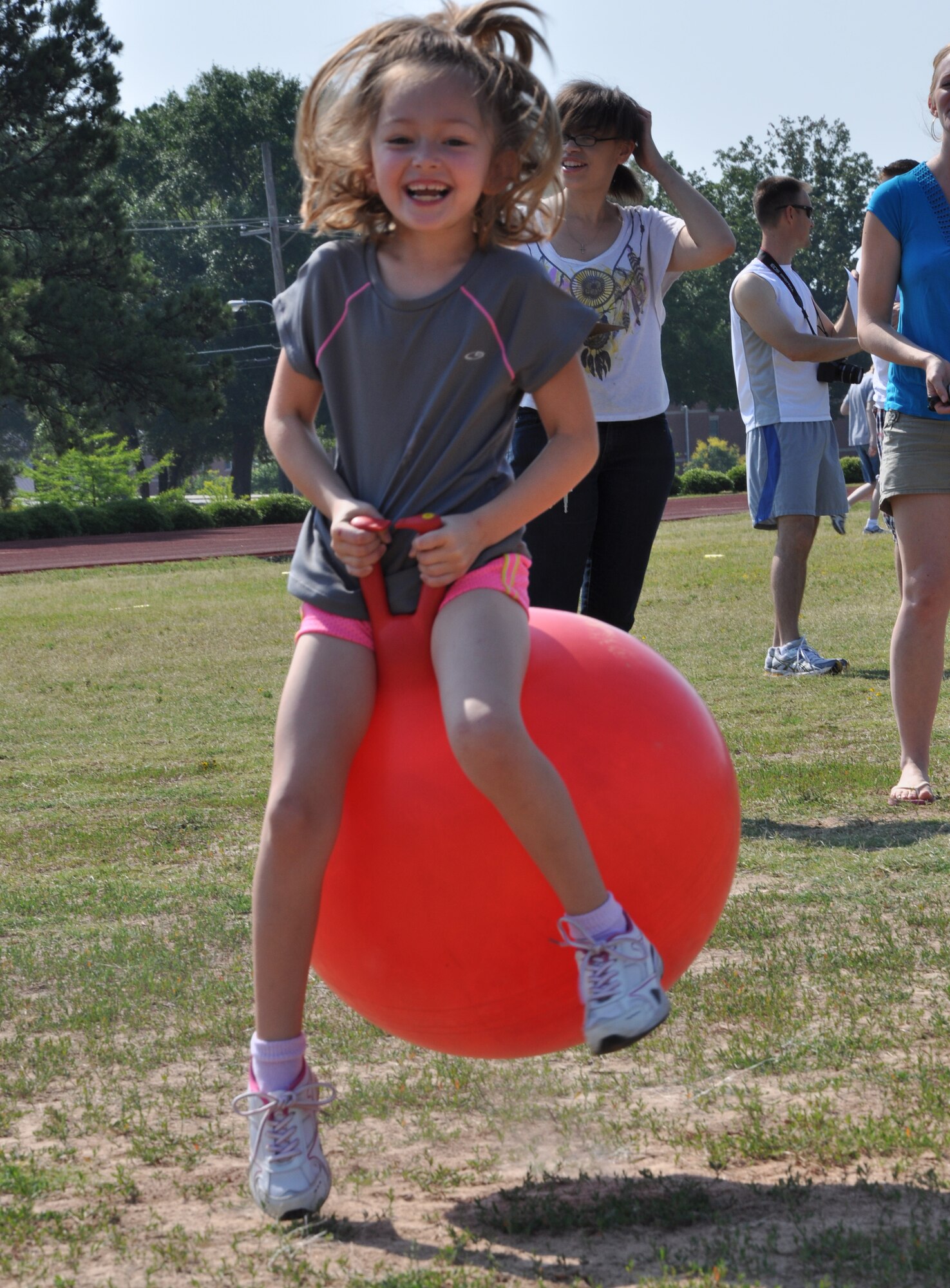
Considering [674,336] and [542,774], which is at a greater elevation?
[674,336]

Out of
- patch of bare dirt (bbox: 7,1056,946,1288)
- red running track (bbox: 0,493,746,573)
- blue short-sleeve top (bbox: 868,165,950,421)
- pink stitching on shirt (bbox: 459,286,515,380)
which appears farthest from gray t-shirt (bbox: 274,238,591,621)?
red running track (bbox: 0,493,746,573)

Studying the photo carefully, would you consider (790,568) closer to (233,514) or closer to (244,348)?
(233,514)

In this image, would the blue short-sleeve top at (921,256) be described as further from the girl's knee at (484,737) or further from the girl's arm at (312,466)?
the girl's knee at (484,737)

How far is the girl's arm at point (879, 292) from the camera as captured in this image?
17.5 feet

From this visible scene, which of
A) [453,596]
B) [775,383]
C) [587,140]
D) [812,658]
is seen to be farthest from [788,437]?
[453,596]

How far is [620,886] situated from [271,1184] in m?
0.85

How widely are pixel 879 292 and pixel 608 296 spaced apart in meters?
0.96

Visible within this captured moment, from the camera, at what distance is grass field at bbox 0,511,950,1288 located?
2.65 meters

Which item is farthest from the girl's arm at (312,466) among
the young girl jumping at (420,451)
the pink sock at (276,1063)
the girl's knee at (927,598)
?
the girl's knee at (927,598)

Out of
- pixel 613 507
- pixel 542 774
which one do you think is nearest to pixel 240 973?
pixel 542 774

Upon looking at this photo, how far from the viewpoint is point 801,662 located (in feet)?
29.9

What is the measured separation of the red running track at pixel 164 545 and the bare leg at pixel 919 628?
724 inches

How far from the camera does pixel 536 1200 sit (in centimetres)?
285

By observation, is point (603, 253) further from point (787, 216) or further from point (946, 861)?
point (787, 216)
